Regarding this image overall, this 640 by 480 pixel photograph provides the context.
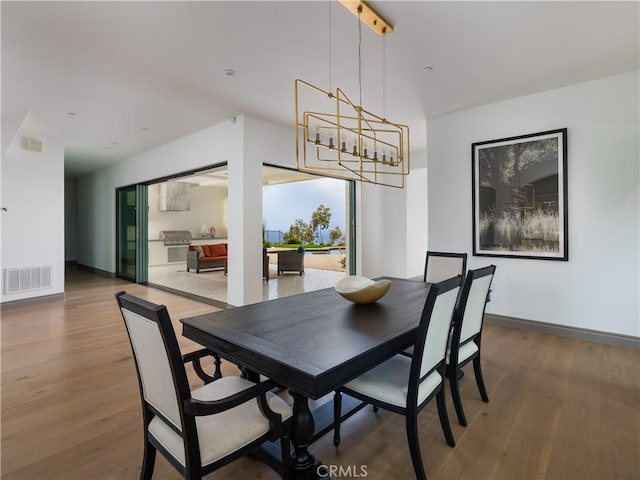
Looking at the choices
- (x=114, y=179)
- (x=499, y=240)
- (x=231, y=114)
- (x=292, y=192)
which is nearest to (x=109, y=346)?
(x=231, y=114)

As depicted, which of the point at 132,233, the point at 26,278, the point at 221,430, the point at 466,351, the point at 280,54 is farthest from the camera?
the point at 132,233

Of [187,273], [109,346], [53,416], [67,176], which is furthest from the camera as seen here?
[67,176]

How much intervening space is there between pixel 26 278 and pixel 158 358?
547 centimetres

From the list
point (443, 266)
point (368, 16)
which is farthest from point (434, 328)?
point (368, 16)

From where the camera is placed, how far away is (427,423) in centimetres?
202

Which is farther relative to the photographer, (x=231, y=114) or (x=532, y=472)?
(x=231, y=114)

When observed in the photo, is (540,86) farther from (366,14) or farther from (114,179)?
(114,179)

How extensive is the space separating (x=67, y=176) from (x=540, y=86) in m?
11.0

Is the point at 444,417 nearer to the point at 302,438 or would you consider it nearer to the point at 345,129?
the point at 302,438

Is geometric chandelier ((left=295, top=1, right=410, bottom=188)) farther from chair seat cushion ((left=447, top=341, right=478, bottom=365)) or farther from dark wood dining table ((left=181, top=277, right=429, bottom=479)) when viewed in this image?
chair seat cushion ((left=447, top=341, right=478, bottom=365))

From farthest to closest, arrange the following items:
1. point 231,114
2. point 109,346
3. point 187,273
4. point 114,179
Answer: point 187,273, point 114,179, point 231,114, point 109,346

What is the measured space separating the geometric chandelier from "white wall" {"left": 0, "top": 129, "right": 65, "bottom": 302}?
4.01 meters

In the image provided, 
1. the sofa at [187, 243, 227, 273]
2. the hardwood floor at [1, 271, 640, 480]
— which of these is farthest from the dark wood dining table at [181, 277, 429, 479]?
the sofa at [187, 243, 227, 273]

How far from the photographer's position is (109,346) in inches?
131
